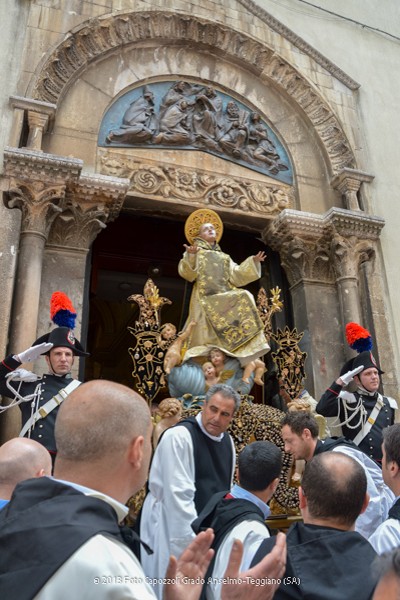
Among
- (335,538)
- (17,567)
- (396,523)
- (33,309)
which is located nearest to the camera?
(17,567)

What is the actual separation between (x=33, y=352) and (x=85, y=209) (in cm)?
285

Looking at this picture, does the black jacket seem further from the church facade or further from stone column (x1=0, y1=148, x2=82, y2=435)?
stone column (x1=0, y1=148, x2=82, y2=435)

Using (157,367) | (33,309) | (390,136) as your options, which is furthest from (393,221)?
(33,309)

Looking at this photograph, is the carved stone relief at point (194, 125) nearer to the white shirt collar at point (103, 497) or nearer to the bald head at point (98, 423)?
the bald head at point (98, 423)

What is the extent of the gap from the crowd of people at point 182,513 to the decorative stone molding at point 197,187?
14.3 ft

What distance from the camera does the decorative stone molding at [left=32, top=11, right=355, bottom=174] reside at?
779 cm

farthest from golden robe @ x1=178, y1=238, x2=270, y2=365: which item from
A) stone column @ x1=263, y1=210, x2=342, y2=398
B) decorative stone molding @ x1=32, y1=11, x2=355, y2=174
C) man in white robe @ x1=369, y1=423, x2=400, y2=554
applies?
man in white robe @ x1=369, y1=423, x2=400, y2=554

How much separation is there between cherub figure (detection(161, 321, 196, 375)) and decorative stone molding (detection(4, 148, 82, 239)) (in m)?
1.93

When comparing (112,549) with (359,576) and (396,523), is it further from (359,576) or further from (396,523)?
(396,523)

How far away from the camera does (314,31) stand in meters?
9.95

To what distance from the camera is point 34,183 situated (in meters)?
6.76

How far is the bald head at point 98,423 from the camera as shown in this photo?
164 cm

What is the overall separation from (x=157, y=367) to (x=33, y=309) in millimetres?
1582

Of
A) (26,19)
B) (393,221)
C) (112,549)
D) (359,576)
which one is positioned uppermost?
(26,19)
